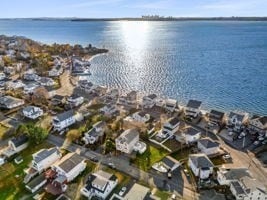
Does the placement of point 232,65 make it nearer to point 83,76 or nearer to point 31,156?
point 83,76

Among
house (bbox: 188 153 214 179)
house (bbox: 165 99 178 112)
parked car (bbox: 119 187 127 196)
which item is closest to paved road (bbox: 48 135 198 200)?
house (bbox: 188 153 214 179)

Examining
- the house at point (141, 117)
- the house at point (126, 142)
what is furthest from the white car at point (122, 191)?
the house at point (141, 117)

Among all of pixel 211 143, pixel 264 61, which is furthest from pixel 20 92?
pixel 264 61

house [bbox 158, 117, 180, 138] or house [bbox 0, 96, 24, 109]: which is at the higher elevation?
house [bbox 158, 117, 180, 138]

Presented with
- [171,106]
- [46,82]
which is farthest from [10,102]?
[171,106]

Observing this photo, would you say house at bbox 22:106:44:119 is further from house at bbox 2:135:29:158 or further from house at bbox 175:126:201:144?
house at bbox 175:126:201:144

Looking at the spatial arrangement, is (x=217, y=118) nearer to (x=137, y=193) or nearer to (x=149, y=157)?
(x=149, y=157)
